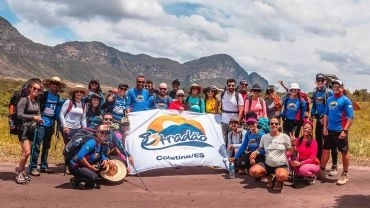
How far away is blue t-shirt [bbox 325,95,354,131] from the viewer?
9.84 metres

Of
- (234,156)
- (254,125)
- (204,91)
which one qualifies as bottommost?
(234,156)

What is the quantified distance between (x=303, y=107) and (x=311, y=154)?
1457 mm

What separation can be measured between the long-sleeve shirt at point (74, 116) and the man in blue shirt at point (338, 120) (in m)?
5.55

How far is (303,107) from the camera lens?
11141mm

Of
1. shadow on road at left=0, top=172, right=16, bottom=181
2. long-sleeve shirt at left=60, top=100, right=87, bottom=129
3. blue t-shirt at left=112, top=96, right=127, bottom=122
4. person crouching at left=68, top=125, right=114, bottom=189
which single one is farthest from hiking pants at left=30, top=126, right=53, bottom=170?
blue t-shirt at left=112, top=96, right=127, bottom=122

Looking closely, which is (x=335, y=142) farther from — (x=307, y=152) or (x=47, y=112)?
(x=47, y=112)

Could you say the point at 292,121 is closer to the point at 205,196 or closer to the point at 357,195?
the point at 357,195

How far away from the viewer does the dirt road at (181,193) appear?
834 centimetres

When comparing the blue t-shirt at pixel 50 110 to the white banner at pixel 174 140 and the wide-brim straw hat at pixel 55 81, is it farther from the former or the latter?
the white banner at pixel 174 140

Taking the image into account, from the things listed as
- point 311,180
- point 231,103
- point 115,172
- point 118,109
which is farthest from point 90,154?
point 311,180

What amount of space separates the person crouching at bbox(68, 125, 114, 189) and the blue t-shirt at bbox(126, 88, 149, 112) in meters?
A: 2.10

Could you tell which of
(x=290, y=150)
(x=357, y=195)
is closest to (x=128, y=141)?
(x=290, y=150)

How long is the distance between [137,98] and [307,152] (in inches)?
173

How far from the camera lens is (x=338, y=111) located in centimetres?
995
